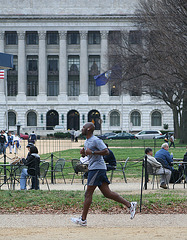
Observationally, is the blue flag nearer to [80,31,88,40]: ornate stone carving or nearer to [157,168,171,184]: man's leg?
[157,168,171,184]: man's leg

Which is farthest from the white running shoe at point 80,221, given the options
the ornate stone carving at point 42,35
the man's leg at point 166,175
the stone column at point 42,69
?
the ornate stone carving at point 42,35

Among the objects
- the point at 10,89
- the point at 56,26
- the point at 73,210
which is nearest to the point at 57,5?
the point at 56,26

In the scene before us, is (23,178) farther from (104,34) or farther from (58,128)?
(104,34)

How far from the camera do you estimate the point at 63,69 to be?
87375 mm

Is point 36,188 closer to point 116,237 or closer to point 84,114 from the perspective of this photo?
point 116,237

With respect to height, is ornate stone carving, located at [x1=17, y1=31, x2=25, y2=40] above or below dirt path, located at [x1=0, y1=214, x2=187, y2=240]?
above

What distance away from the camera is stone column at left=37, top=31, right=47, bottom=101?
87375 millimetres

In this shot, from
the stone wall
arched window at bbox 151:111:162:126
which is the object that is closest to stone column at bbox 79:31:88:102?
the stone wall

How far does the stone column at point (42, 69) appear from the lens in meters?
87.4

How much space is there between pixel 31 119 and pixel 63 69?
32.7 ft

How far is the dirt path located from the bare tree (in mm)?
19704

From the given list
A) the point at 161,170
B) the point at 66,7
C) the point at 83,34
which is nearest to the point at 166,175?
the point at 161,170

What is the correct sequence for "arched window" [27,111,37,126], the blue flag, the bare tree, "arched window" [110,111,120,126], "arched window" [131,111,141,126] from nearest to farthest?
the bare tree → the blue flag → "arched window" [110,111,120,126] → "arched window" [131,111,141,126] → "arched window" [27,111,37,126]

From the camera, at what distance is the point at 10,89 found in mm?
89125
